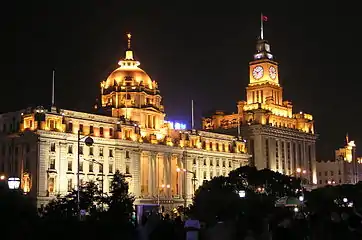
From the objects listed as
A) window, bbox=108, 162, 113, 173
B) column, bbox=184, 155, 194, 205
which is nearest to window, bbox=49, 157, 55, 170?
window, bbox=108, 162, 113, 173

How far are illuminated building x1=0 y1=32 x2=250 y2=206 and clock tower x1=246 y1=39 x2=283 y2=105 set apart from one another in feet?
75.3

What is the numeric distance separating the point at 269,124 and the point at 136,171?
5179cm

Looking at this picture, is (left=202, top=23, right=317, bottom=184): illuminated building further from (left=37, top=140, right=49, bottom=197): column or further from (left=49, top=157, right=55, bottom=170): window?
(left=37, top=140, right=49, bottom=197): column

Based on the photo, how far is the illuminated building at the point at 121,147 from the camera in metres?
105

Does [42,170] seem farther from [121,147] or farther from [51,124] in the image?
[121,147]

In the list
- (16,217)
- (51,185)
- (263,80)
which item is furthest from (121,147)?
(16,217)

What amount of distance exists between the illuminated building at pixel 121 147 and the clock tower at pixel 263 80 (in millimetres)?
22940

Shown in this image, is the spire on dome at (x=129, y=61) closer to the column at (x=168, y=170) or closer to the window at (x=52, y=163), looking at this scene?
the column at (x=168, y=170)

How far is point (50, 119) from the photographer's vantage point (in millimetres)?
107250

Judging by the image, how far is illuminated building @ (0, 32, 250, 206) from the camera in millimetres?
105375

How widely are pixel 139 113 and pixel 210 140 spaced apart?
21963 millimetres

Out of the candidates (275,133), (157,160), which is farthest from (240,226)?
(275,133)

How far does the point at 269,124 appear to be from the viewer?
16038 cm

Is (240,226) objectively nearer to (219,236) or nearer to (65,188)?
(219,236)
